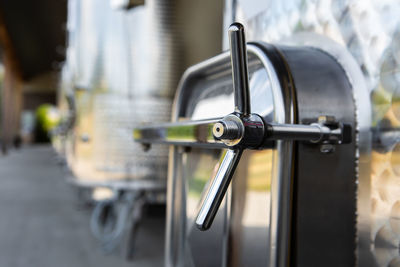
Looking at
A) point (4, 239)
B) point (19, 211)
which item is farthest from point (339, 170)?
point (19, 211)

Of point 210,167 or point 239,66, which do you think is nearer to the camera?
point 239,66

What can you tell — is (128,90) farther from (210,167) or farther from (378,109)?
(378,109)

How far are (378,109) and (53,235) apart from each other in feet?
10.9

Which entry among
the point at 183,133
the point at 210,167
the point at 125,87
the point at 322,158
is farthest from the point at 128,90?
the point at 322,158

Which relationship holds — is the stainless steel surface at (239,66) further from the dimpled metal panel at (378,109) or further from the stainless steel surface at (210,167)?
the dimpled metal panel at (378,109)

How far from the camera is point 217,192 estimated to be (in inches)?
19.0

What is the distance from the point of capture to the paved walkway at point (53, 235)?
2.76m

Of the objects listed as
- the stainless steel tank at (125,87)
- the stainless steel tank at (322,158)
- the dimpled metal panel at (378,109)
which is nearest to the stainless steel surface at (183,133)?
the stainless steel tank at (322,158)

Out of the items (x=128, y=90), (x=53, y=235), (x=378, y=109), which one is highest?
(x=128, y=90)

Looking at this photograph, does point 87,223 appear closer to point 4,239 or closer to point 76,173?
point 76,173

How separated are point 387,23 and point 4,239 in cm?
335

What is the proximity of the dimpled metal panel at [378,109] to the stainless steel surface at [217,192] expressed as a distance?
0.76 feet

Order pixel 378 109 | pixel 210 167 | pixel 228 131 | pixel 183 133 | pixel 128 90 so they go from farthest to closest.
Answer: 1. pixel 128 90
2. pixel 210 167
3. pixel 183 133
4. pixel 378 109
5. pixel 228 131

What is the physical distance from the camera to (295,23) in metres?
0.79
